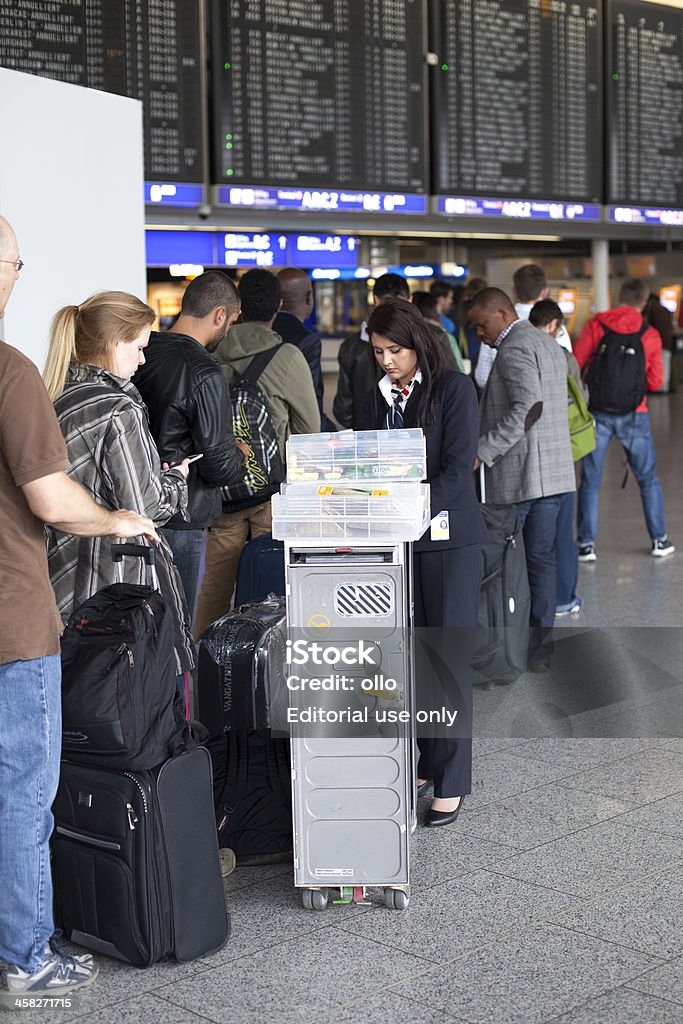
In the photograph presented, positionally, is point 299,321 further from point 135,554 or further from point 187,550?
point 135,554

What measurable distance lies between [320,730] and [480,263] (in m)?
14.4

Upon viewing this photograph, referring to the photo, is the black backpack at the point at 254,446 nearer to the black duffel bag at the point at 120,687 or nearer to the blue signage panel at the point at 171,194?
the black duffel bag at the point at 120,687

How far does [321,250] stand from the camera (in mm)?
8078

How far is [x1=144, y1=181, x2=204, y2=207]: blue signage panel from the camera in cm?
695

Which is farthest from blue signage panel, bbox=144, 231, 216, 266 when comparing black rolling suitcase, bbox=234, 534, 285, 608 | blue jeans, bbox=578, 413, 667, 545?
Answer: black rolling suitcase, bbox=234, 534, 285, 608

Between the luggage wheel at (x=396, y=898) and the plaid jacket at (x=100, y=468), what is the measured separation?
2.63 feet

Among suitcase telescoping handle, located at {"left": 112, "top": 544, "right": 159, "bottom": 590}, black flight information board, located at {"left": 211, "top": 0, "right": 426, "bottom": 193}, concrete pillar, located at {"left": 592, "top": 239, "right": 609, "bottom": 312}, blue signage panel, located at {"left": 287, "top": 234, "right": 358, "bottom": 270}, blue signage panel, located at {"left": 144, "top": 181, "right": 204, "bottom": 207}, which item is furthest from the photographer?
concrete pillar, located at {"left": 592, "top": 239, "right": 609, "bottom": 312}

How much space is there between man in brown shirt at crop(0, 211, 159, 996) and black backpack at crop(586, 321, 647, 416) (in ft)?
16.6

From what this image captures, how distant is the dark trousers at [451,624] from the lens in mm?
3701

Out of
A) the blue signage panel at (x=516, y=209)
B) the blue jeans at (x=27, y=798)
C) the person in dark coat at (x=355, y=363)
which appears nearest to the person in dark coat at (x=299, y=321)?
the person in dark coat at (x=355, y=363)

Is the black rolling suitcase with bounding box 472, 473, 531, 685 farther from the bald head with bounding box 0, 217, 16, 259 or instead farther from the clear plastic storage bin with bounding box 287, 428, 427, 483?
the bald head with bounding box 0, 217, 16, 259

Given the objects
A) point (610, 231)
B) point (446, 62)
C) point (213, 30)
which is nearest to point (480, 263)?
point (610, 231)

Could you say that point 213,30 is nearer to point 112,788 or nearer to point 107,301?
point 107,301

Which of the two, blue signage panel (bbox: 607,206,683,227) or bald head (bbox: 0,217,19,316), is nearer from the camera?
bald head (bbox: 0,217,19,316)
